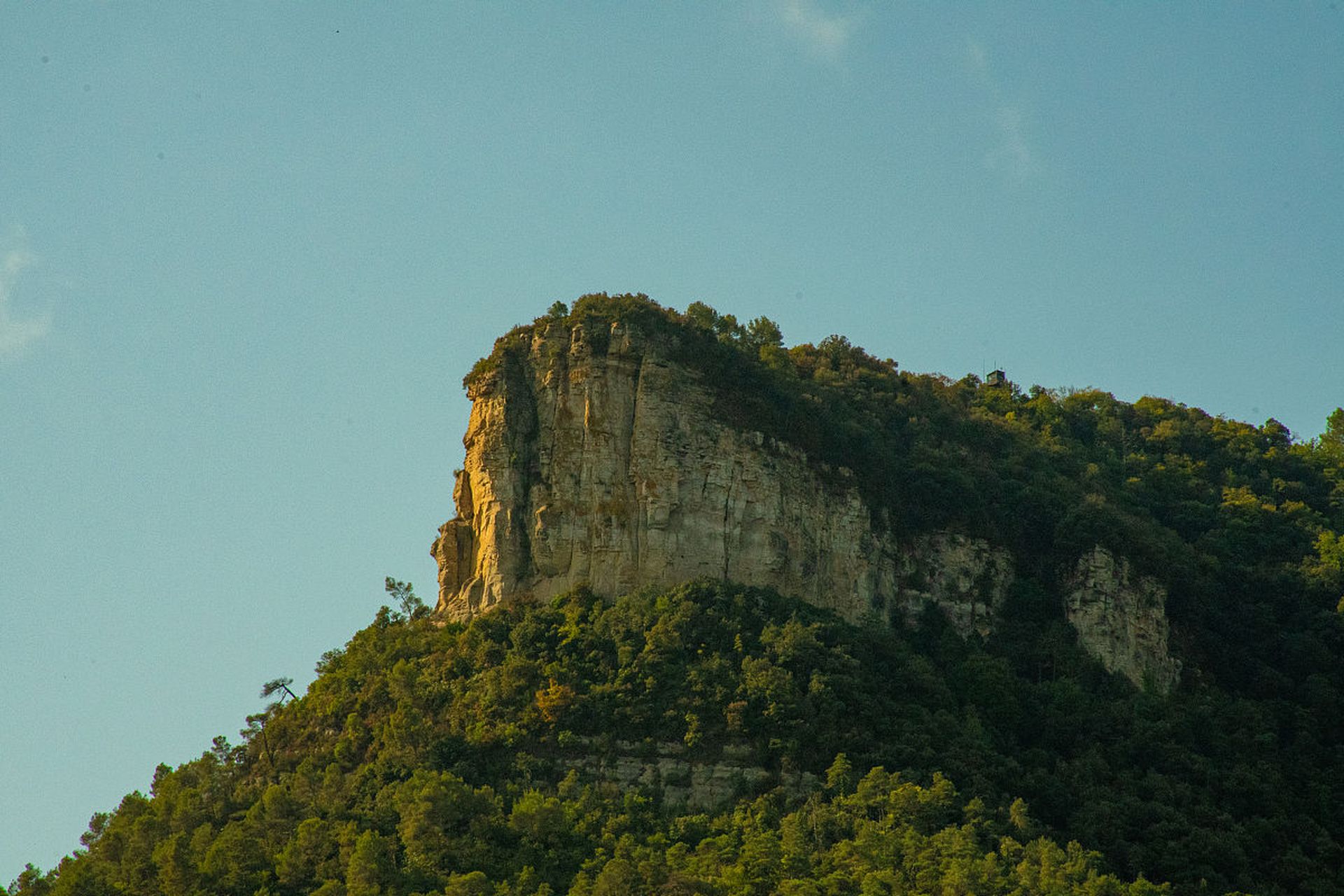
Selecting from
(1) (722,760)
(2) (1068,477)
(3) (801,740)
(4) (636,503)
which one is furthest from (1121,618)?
(1) (722,760)

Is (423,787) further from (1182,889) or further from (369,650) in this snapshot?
(1182,889)

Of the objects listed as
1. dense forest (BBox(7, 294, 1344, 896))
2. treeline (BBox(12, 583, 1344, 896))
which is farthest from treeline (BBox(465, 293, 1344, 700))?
treeline (BBox(12, 583, 1344, 896))

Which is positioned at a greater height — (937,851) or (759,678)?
(759,678)

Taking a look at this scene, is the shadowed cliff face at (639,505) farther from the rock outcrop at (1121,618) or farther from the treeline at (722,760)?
the treeline at (722,760)

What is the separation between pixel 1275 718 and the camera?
208 feet

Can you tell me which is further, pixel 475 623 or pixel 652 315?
pixel 652 315

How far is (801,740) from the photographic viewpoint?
56688 mm

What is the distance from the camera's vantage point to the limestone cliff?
208ft

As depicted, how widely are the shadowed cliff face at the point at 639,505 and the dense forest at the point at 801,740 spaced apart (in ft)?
2.92

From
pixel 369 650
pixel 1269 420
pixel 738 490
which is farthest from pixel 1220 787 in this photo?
pixel 1269 420

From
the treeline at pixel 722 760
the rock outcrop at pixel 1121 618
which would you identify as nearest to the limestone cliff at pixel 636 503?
the treeline at pixel 722 760

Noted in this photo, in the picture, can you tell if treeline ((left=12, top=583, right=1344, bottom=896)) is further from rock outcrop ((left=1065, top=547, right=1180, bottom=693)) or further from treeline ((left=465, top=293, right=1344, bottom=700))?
treeline ((left=465, top=293, right=1344, bottom=700))

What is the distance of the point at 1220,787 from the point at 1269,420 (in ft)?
110

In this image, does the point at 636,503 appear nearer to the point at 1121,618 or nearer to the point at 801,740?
the point at 801,740
